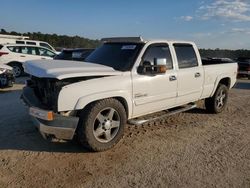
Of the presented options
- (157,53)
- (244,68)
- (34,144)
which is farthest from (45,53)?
(34,144)

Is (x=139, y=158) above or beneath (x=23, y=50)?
beneath

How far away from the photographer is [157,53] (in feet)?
19.6

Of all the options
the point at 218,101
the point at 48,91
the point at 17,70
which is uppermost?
the point at 48,91

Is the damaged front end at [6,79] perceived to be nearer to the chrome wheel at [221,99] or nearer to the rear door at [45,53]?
the rear door at [45,53]

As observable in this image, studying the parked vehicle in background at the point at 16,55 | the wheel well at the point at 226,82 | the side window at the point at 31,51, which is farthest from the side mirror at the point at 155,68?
the side window at the point at 31,51

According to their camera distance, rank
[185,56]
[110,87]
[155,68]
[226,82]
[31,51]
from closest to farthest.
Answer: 1. [110,87]
2. [155,68]
3. [185,56]
4. [226,82]
5. [31,51]

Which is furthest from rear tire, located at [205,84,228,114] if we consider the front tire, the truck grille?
the truck grille

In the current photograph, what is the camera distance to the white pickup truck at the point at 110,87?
459cm

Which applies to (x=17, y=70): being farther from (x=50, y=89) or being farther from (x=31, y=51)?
(x=50, y=89)

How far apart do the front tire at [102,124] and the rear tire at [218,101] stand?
3435 mm

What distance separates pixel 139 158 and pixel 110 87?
3.95 ft

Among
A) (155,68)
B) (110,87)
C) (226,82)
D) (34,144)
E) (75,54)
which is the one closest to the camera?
(110,87)

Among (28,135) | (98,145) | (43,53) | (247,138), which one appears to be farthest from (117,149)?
(43,53)

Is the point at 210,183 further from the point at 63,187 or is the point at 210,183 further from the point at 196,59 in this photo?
the point at 196,59
